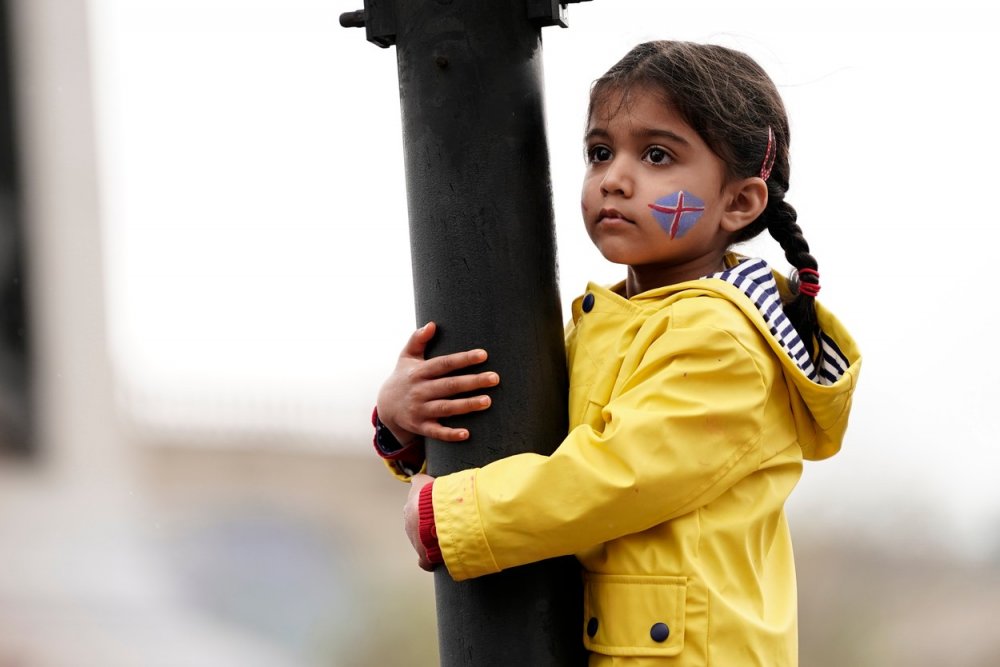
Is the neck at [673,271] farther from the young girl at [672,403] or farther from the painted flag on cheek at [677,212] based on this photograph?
the painted flag on cheek at [677,212]

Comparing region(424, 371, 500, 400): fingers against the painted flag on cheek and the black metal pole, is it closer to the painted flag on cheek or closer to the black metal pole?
the black metal pole

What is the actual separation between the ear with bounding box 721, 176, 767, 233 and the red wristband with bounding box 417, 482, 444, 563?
698 millimetres

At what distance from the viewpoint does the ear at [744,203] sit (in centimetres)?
210

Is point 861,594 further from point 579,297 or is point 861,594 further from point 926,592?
point 579,297

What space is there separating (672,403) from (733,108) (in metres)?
0.55

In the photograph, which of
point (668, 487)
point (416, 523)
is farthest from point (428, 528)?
point (668, 487)

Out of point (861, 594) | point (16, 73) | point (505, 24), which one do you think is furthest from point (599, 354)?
A: point (16, 73)

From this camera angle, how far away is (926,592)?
6.20 metres

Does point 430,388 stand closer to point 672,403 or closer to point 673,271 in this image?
point 672,403

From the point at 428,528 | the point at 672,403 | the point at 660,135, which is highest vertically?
the point at 660,135

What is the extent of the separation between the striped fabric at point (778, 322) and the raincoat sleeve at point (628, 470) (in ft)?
0.40

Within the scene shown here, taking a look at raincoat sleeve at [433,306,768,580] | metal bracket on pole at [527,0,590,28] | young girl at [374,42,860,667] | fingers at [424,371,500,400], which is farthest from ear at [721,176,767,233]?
fingers at [424,371,500,400]

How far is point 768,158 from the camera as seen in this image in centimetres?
213

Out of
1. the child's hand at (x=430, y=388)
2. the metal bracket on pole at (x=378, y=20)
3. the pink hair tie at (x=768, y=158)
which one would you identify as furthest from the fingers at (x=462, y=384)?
the pink hair tie at (x=768, y=158)
